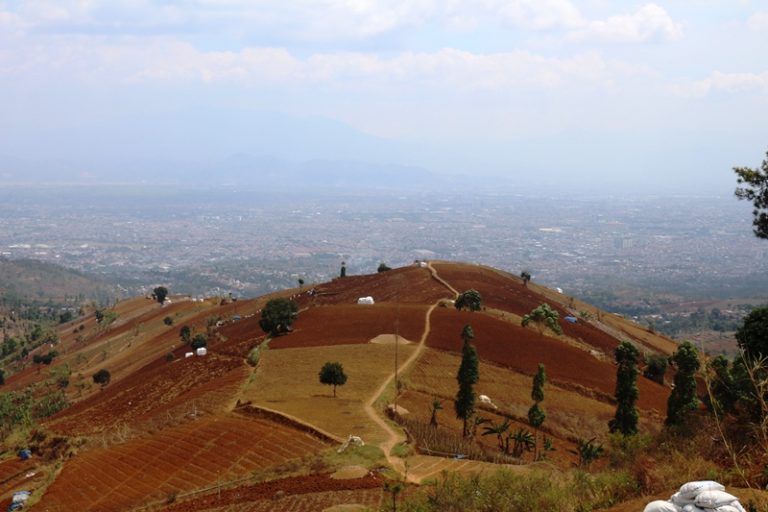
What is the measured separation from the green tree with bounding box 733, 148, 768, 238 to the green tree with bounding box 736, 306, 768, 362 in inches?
125

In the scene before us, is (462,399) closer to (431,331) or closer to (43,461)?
(431,331)

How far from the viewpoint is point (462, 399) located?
37875mm

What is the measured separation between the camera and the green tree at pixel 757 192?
2441cm

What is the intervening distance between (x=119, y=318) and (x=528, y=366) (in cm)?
8882

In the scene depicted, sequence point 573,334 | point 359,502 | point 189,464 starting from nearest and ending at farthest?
point 359,502 < point 189,464 < point 573,334

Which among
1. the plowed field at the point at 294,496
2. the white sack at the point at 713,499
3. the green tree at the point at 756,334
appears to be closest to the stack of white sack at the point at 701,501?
the white sack at the point at 713,499

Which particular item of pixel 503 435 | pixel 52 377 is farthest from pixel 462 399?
pixel 52 377

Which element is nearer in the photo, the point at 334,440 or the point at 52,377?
the point at 334,440

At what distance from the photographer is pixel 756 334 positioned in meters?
25.2

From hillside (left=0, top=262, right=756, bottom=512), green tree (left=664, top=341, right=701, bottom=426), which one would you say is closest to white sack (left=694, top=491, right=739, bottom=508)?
hillside (left=0, top=262, right=756, bottom=512)

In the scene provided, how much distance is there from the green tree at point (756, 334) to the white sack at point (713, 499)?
15.5 metres

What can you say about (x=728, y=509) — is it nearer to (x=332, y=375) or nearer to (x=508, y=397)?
(x=332, y=375)

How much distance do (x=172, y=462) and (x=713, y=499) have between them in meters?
26.8

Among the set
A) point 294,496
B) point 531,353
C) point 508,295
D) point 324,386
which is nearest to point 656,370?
point 531,353
